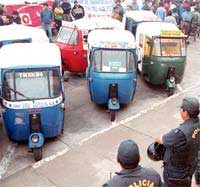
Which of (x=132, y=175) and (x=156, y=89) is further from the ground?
(x=132, y=175)

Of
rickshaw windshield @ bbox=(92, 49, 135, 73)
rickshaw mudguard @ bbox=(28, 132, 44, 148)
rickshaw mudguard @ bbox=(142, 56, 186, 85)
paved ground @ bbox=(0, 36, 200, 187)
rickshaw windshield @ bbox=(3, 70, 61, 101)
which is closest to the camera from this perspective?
paved ground @ bbox=(0, 36, 200, 187)

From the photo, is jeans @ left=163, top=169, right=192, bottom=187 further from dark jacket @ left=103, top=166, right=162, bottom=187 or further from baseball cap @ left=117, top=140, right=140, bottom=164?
baseball cap @ left=117, top=140, right=140, bottom=164

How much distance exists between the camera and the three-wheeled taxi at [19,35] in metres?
12.2

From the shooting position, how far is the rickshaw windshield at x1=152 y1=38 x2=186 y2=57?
482 inches

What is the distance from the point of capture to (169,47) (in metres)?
12.4

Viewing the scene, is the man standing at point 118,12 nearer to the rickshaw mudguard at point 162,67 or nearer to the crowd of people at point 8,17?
the crowd of people at point 8,17

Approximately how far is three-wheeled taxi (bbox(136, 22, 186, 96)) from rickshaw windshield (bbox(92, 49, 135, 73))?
1.50 m

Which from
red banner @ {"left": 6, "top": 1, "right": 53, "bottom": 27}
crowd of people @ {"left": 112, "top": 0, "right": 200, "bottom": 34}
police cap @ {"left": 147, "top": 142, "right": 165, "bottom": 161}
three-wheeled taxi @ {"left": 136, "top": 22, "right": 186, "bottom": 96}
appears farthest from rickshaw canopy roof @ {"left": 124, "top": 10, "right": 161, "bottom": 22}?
police cap @ {"left": 147, "top": 142, "right": 165, "bottom": 161}

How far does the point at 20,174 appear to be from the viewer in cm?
816

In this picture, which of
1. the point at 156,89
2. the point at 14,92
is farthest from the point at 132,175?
the point at 156,89

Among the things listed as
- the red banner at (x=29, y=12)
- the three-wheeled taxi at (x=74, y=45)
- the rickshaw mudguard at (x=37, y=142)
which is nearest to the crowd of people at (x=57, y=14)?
the red banner at (x=29, y=12)

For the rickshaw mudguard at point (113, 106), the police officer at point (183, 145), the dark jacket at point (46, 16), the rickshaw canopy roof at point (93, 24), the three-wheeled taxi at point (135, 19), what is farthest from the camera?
the dark jacket at point (46, 16)

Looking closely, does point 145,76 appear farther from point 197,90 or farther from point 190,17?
point 190,17

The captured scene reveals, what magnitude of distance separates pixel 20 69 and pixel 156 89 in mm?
5426
